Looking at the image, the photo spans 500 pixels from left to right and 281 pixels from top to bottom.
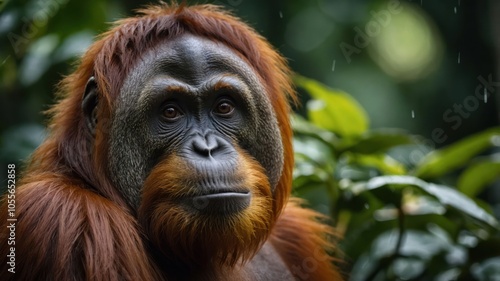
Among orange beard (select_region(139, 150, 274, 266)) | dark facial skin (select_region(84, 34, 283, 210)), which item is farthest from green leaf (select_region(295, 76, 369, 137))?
orange beard (select_region(139, 150, 274, 266))

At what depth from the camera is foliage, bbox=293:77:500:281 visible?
3.92 m

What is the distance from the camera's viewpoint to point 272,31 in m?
8.27

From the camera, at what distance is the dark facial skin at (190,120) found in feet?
9.90

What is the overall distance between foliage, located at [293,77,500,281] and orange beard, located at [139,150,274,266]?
82cm

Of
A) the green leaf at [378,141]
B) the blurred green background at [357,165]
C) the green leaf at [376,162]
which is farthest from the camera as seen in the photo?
the green leaf at [376,162]

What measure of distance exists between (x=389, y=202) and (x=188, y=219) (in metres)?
1.19

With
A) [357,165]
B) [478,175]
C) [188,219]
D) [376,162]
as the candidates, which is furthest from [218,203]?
[478,175]

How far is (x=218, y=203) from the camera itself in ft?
9.84

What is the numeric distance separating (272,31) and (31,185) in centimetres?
546

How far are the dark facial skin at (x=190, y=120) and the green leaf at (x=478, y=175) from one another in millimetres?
1387

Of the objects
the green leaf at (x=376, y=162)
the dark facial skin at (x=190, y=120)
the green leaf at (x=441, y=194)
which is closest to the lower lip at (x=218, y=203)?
the dark facial skin at (x=190, y=120)

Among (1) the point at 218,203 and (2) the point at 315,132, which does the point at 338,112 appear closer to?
(2) the point at 315,132

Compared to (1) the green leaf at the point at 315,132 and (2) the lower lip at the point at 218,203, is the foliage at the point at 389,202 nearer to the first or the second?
(1) the green leaf at the point at 315,132

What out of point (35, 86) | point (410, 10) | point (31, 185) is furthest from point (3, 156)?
point (410, 10)
